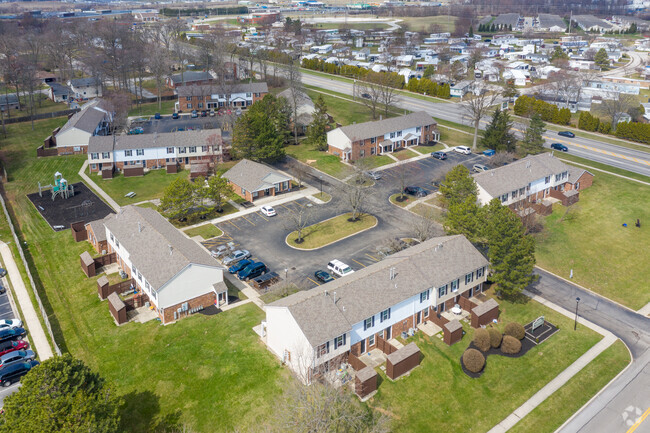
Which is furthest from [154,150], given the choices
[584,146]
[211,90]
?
[584,146]

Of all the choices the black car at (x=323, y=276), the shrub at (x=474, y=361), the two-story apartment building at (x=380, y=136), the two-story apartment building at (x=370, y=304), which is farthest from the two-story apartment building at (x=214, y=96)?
the shrub at (x=474, y=361)

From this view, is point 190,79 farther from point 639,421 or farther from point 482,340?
point 639,421

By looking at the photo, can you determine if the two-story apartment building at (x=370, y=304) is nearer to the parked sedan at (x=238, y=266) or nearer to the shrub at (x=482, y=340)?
the shrub at (x=482, y=340)

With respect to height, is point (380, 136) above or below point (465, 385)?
above

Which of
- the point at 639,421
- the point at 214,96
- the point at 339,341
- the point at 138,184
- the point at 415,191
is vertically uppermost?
the point at 214,96

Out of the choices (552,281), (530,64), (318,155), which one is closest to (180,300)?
(552,281)

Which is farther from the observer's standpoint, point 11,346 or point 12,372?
point 11,346

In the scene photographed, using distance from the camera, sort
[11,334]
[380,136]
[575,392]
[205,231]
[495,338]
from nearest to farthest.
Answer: [575,392]
[495,338]
[11,334]
[205,231]
[380,136]

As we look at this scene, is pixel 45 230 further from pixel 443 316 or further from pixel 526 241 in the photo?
pixel 526 241
